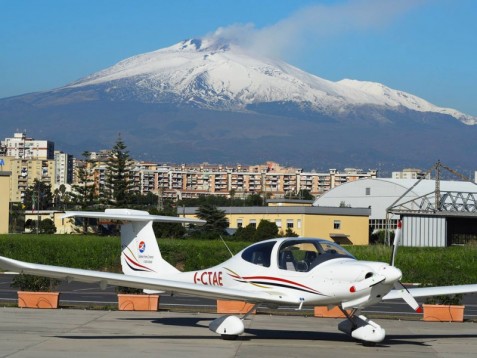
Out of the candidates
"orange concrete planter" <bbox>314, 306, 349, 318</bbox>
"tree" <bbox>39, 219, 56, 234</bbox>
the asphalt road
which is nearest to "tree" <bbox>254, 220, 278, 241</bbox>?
"tree" <bbox>39, 219, 56, 234</bbox>

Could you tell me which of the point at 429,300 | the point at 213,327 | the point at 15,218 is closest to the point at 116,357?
the point at 213,327

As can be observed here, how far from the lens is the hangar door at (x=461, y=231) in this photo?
250 feet

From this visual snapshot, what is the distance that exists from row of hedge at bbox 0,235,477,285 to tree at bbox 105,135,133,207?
40994 mm

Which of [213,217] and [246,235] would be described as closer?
[246,235]

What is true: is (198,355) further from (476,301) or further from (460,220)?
(460,220)

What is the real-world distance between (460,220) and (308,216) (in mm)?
12003

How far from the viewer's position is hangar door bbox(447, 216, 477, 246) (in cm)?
7625

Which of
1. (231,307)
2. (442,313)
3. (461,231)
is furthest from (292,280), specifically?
(461,231)

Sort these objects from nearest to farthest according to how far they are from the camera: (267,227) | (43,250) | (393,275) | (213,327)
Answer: (393,275)
(213,327)
(43,250)
(267,227)

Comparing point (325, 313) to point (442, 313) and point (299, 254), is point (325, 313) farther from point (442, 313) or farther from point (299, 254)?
point (299, 254)

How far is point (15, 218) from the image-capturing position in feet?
374

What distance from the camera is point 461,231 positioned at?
252ft

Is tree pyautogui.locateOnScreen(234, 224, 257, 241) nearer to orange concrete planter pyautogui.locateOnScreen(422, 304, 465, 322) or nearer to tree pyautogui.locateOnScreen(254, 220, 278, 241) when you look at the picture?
tree pyautogui.locateOnScreen(254, 220, 278, 241)

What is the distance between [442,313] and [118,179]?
73.2 meters
